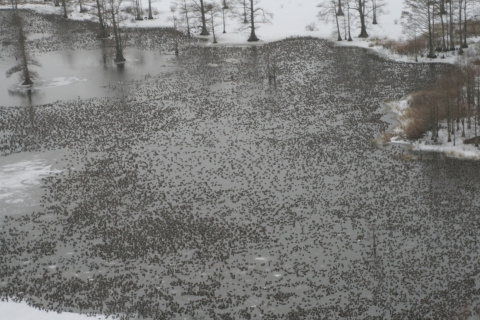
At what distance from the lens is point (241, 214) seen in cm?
3803

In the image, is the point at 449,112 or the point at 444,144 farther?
the point at 449,112

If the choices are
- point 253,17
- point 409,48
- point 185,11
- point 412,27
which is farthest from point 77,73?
point 412,27

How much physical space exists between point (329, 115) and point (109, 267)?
29237 mm

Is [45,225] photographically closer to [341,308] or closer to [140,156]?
[140,156]

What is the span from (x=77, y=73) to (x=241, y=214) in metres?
44.1

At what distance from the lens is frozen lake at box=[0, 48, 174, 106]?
2532 inches

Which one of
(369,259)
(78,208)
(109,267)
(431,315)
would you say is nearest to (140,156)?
(78,208)

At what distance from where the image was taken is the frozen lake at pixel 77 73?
64312mm

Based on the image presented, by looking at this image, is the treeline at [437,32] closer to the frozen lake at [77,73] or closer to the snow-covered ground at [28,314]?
the frozen lake at [77,73]

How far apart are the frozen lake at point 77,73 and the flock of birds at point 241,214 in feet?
13.0

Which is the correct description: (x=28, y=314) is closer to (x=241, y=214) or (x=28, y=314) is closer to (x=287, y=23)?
(x=241, y=214)

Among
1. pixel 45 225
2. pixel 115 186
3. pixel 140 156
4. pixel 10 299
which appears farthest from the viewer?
pixel 140 156

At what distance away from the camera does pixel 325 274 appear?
31172 millimetres

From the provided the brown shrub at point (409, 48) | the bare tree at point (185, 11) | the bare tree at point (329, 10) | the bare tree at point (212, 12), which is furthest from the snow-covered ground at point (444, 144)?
the bare tree at point (185, 11)
